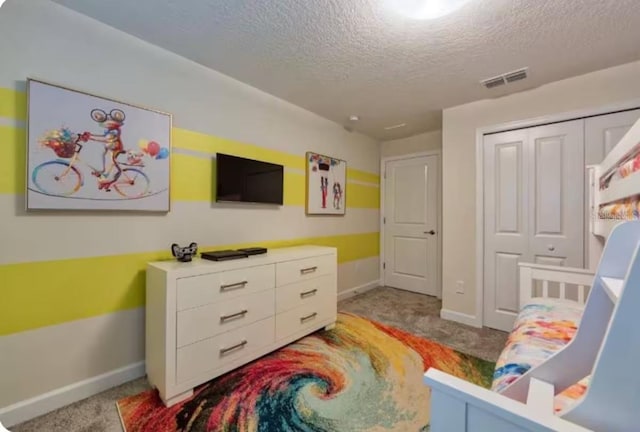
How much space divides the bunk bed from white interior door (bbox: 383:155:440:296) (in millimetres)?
2258

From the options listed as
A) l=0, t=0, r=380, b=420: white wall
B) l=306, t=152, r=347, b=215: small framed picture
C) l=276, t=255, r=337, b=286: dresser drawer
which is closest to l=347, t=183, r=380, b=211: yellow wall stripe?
l=306, t=152, r=347, b=215: small framed picture

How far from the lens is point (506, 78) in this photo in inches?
90.0

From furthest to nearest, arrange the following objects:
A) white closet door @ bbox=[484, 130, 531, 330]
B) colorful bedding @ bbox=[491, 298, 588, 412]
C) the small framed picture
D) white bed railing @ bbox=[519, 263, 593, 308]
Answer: the small framed picture < white closet door @ bbox=[484, 130, 531, 330] < white bed railing @ bbox=[519, 263, 593, 308] < colorful bedding @ bbox=[491, 298, 588, 412]

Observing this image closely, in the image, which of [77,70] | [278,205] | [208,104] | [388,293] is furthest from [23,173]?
[388,293]

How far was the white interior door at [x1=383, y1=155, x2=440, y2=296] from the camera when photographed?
3.78m

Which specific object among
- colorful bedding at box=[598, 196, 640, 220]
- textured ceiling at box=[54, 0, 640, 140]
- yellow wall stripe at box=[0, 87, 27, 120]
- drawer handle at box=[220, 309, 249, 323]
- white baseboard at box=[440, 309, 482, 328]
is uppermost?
textured ceiling at box=[54, 0, 640, 140]

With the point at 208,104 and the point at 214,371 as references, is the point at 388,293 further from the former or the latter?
the point at 208,104

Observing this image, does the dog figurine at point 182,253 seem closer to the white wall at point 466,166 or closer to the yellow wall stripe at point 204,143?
the yellow wall stripe at point 204,143

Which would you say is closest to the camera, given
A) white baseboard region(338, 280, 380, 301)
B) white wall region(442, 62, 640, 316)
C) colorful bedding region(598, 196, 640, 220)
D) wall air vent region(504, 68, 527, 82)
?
colorful bedding region(598, 196, 640, 220)

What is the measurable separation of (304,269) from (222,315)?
79cm

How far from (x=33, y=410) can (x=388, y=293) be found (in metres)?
3.47

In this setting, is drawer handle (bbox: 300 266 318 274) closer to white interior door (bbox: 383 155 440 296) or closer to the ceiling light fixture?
the ceiling light fixture

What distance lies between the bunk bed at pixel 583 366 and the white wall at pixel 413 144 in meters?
2.33

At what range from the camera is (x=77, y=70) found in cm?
161
